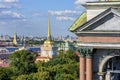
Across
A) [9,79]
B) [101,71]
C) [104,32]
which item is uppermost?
[104,32]

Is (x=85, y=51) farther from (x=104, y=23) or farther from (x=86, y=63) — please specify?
(x=104, y=23)

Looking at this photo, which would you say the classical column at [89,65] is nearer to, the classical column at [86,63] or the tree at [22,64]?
the classical column at [86,63]

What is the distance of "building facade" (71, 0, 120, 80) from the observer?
2055cm

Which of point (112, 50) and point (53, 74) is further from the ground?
point (112, 50)

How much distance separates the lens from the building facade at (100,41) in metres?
20.5

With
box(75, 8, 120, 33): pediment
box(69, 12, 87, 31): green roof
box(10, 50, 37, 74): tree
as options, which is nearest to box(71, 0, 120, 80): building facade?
box(75, 8, 120, 33): pediment

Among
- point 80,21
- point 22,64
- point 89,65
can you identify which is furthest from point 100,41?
point 22,64

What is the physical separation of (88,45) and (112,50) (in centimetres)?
111

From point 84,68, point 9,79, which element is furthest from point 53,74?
point 84,68

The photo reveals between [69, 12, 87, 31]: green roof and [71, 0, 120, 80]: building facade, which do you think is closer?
[71, 0, 120, 80]: building facade

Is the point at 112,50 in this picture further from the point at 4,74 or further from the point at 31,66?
the point at 31,66

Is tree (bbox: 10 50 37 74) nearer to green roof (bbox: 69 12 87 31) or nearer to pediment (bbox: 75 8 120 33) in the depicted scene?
green roof (bbox: 69 12 87 31)

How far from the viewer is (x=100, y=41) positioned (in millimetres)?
20703

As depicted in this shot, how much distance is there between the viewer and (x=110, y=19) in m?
20.8
